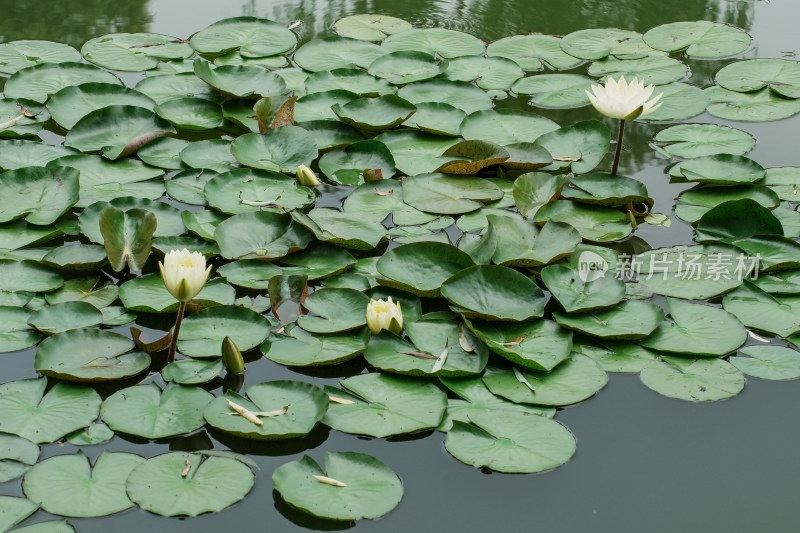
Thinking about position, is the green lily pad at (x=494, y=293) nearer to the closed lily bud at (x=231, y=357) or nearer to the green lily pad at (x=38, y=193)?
the closed lily bud at (x=231, y=357)

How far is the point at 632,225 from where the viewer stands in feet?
10.2

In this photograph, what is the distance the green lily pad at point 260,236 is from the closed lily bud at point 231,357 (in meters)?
0.52

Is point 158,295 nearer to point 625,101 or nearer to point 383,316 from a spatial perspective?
point 383,316

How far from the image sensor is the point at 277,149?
11.3ft

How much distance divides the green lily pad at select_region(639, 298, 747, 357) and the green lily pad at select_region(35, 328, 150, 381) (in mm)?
1512

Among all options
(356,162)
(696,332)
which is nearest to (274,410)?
(696,332)

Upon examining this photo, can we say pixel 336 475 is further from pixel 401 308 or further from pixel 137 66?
pixel 137 66

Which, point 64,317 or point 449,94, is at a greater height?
point 449,94

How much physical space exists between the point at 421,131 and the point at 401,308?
1208 millimetres

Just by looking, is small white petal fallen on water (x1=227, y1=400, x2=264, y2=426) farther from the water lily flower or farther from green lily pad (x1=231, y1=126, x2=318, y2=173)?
the water lily flower

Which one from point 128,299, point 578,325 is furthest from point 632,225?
point 128,299

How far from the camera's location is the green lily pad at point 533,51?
4242 millimetres

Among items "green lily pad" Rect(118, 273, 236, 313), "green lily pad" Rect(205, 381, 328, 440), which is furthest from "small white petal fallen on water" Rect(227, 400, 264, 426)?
"green lily pad" Rect(118, 273, 236, 313)

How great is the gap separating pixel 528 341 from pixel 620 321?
306 mm
